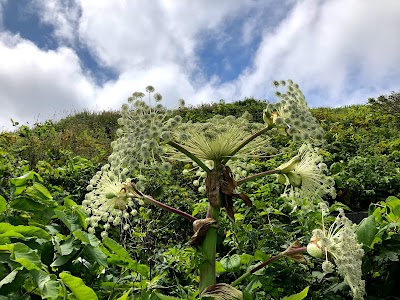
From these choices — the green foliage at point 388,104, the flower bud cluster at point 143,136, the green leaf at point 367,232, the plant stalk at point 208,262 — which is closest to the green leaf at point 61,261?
the flower bud cluster at point 143,136

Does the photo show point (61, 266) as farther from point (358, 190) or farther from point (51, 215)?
point (358, 190)

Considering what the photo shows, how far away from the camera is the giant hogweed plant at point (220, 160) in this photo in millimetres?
1604

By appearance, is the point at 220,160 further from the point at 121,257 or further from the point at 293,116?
the point at 121,257

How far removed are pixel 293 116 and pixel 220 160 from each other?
32 cm

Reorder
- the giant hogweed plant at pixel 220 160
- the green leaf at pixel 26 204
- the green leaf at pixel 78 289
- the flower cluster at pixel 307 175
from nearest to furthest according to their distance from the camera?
1. the green leaf at pixel 78 289
2. the giant hogweed plant at pixel 220 160
3. the flower cluster at pixel 307 175
4. the green leaf at pixel 26 204

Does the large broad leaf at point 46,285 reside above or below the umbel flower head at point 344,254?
below

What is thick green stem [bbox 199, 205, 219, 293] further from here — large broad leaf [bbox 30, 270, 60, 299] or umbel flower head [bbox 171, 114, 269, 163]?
large broad leaf [bbox 30, 270, 60, 299]

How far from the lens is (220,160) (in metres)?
1.80

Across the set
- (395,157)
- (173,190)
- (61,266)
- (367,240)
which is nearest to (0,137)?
(173,190)

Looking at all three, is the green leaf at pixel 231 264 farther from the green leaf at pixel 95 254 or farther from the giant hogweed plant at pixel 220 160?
the green leaf at pixel 95 254

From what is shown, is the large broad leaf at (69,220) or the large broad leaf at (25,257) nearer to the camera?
the large broad leaf at (25,257)

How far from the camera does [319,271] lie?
2104mm

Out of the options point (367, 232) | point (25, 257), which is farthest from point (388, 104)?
point (25, 257)

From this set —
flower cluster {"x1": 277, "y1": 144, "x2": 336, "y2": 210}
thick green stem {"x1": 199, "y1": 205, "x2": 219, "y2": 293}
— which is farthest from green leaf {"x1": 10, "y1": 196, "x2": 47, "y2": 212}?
flower cluster {"x1": 277, "y1": 144, "x2": 336, "y2": 210}
